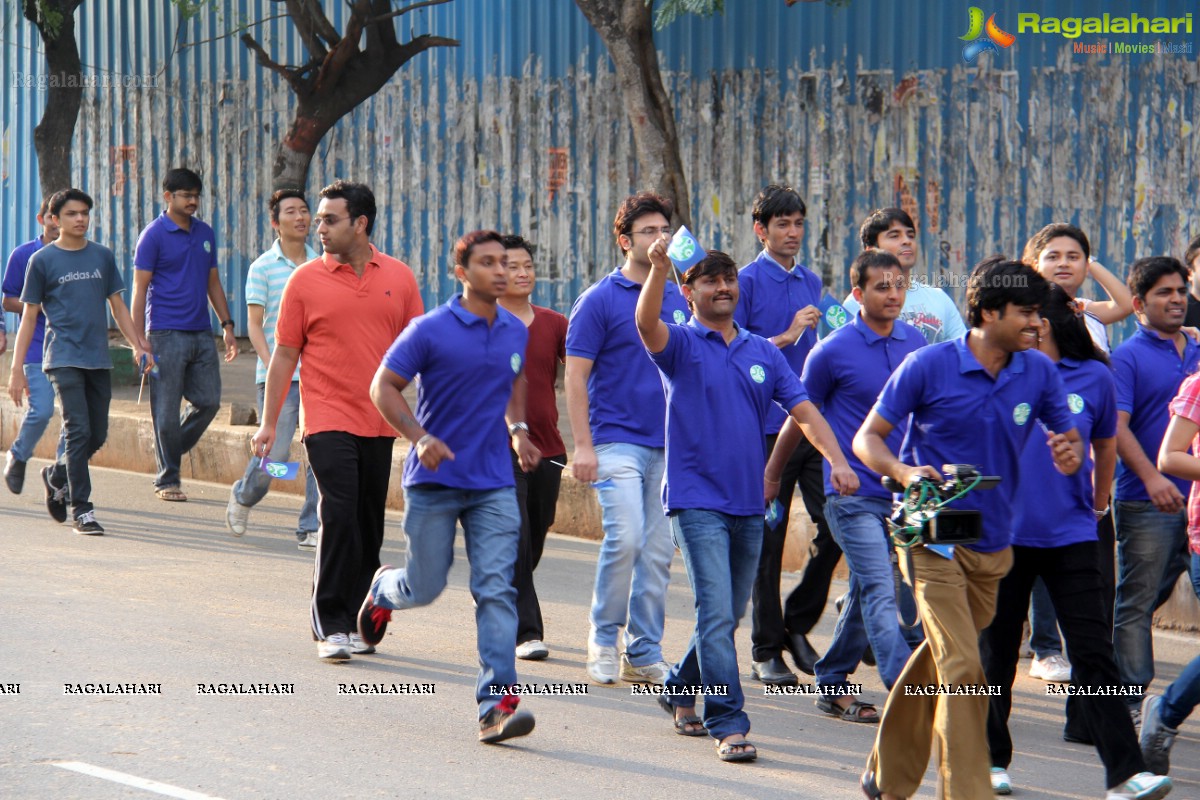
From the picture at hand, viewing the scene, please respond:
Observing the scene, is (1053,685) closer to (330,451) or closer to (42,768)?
(330,451)

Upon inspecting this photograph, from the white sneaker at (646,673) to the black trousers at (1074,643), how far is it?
1627 mm

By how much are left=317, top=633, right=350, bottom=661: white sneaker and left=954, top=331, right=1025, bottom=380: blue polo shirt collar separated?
297 cm

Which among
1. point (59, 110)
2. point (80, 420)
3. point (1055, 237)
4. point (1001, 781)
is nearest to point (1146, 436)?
point (1055, 237)

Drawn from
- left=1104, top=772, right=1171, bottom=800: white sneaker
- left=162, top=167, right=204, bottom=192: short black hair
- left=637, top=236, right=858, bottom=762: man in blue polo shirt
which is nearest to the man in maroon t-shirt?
left=637, top=236, right=858, bottom=762: man in blue polo shirt

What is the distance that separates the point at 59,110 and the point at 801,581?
11.2 metres

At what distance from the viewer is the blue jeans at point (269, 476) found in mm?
9203

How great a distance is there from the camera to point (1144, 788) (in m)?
4.79

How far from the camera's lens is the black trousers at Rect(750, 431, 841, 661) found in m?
6.66

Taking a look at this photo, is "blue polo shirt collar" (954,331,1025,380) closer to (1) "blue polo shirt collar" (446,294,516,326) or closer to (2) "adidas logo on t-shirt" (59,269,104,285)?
(1) "blue polo shirt collar" (446,294,516,326)

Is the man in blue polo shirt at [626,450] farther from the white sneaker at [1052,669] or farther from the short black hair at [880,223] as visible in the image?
the white sneaker at [1052,669]

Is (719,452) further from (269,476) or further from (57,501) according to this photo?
(57,501)

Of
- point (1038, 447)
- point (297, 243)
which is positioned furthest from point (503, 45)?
point (1038, 447)

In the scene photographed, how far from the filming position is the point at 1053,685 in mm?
6742

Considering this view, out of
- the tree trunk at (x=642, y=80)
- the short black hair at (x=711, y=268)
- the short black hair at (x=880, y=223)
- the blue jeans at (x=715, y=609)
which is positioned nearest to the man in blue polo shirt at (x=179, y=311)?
the tree trunk at (x=642, y=80)
